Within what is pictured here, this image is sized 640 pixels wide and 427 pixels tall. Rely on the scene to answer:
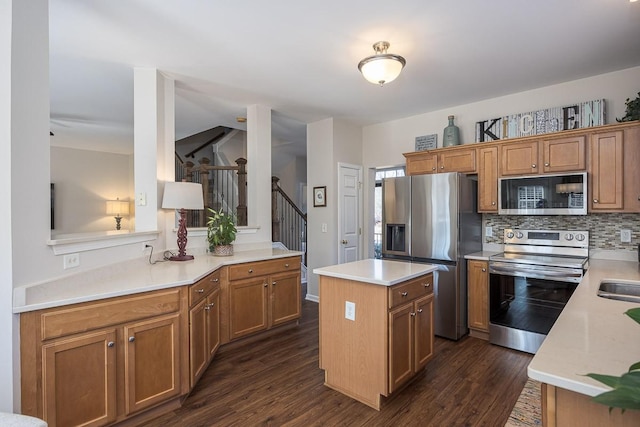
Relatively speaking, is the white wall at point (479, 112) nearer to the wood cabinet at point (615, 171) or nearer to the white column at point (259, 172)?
the wood cabinet at point (615, 171)

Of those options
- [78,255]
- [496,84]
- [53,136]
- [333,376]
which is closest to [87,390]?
[78,255]

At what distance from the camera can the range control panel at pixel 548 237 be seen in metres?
3.18

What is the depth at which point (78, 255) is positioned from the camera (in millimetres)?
2010

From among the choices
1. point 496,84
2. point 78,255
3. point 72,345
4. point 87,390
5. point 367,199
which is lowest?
point 87,390

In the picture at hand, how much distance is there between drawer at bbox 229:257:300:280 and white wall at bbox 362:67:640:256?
1720 millimetres

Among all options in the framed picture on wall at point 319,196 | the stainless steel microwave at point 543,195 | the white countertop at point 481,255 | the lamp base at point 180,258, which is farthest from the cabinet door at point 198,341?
the stainless steel microwave at point 543,195

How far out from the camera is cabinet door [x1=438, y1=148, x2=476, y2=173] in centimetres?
365

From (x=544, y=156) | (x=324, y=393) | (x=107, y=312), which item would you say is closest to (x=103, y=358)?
(x=107, y=312)

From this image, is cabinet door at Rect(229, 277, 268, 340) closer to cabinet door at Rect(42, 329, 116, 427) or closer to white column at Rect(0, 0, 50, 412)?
cabinet door at Rect(42, 329, 116, 427)

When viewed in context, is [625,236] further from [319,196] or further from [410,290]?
[319,196]

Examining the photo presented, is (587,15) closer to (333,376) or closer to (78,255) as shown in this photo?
(333,376)

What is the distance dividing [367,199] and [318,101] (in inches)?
68.2

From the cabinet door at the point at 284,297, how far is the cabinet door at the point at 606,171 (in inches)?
115

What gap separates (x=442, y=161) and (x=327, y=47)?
1970 millimetres
